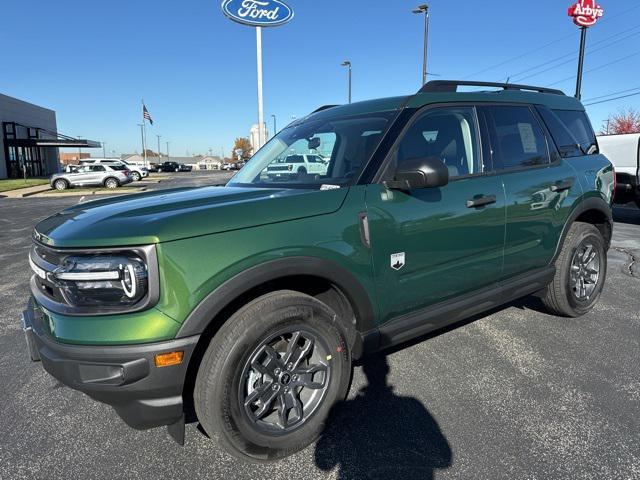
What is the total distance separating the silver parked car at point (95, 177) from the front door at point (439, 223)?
28.2m

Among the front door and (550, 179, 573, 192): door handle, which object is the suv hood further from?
(550, 179, 573, 192): door handle

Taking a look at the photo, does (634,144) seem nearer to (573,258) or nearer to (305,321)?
(573,258)

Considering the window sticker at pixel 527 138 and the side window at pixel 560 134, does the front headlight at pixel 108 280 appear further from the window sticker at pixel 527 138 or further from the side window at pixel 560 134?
the side window at pixel 560 134

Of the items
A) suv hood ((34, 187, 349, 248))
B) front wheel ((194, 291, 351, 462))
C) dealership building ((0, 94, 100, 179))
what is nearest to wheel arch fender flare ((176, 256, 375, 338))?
front wheel ((194, 291, 351, 462))

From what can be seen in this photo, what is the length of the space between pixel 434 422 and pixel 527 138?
95.3 inches

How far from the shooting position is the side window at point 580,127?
13.7ft

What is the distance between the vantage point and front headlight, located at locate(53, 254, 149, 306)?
193 cm

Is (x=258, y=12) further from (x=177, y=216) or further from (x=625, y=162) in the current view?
(x=177, y=216)

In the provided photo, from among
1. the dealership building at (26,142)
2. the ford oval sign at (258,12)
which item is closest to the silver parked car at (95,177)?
the dealership building at (26,142)

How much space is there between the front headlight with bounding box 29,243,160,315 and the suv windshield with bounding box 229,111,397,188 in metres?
1.23

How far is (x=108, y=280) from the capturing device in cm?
195

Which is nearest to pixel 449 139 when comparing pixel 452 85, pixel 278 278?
pixel 452 85

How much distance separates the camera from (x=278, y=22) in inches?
746

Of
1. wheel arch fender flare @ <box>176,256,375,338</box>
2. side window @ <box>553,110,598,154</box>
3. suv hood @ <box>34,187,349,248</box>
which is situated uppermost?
side window @ <box>553,110,598,154</box>
